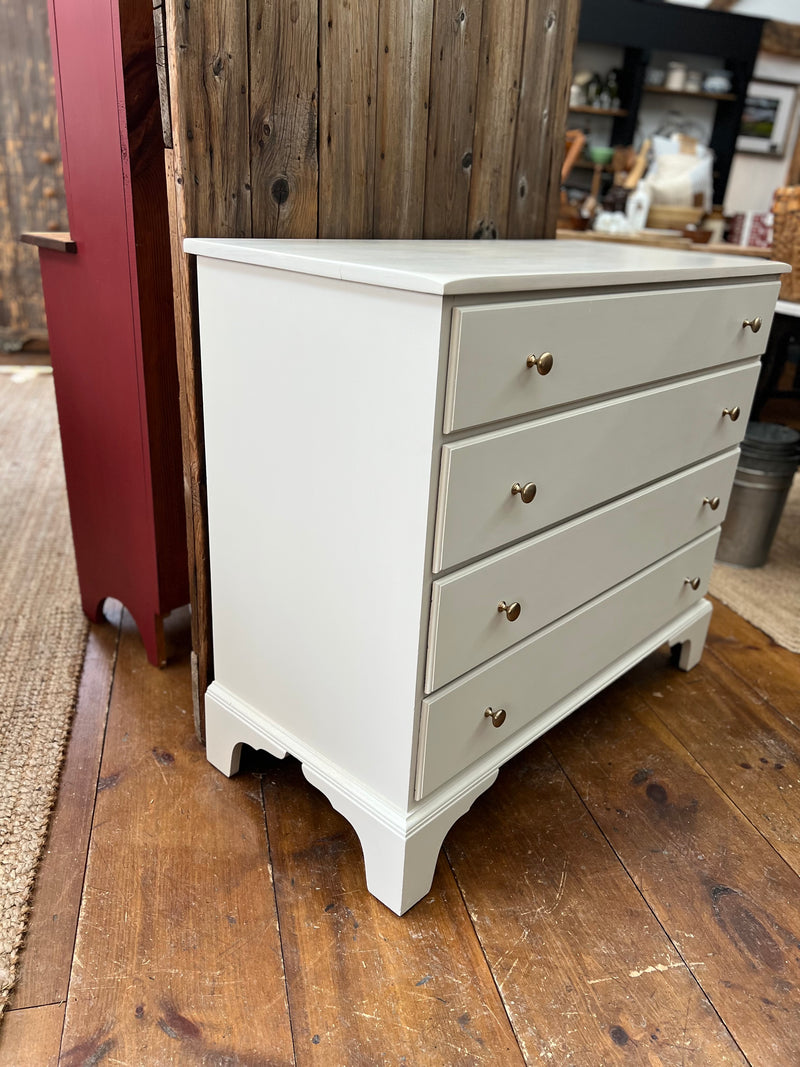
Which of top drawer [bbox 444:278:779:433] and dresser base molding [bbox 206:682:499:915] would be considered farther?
dresser base molding [bbox 206:682:499:915]

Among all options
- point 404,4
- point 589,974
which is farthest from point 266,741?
point 404,4

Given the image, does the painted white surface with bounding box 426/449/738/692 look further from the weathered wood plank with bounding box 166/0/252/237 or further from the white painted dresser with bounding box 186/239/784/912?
the weathered wood plank with bounding box 166/0/252/237

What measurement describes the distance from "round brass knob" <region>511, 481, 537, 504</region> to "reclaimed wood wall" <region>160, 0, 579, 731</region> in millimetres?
517

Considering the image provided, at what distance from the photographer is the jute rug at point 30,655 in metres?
1.16

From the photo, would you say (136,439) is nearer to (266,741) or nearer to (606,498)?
(266,741)

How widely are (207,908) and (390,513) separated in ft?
1.99

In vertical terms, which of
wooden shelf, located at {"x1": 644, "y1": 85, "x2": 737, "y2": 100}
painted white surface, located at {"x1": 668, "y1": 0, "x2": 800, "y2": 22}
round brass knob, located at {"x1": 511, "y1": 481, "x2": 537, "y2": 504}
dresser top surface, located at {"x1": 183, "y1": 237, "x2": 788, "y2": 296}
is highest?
painted white surface, located at {"x1": 668, "y1": 0, "x2": 800, "y2": 22}

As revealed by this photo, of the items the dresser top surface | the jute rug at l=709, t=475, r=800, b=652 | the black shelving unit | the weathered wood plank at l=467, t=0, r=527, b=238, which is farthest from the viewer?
the black shelving unit

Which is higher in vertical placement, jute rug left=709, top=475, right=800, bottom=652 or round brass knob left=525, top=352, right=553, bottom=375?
round brass knob left=525, top=352, right=553, bottom=375

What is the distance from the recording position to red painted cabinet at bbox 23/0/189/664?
1260 millimetres

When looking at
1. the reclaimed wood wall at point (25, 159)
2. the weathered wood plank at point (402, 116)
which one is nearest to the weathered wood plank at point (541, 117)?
the weathered wood plank at point (402, 116)

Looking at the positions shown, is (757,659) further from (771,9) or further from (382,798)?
(771,9)

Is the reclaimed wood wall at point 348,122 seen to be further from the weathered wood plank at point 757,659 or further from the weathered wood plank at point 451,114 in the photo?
the weathered wood plank at point 757,659

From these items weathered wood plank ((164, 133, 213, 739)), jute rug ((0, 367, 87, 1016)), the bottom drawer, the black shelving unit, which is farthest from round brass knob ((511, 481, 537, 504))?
the black shelving unit
